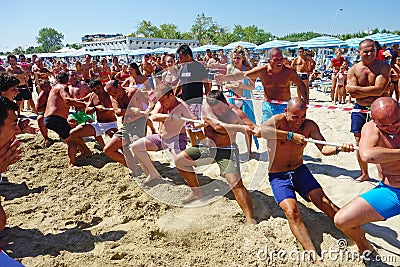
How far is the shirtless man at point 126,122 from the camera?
4480 mm

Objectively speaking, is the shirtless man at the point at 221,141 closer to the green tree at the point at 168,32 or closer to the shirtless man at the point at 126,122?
the shirtless man at the point at 126,122

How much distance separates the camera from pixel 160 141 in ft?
13.7

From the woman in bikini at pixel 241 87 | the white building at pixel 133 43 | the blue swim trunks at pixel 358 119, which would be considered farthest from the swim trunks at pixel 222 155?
the white building at pixel 133 43

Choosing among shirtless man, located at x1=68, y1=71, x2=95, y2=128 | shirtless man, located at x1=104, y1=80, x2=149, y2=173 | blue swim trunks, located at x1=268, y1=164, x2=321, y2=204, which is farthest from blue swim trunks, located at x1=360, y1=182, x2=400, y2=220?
shirtless man, located at x1=68, y1=71, x2=95, y2=128

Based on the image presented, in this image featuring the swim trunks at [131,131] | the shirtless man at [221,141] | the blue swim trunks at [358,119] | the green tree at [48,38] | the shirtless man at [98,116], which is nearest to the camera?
the shirtless man at [221,141]

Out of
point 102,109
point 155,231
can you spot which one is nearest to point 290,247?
point 155,231

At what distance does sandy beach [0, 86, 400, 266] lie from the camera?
272cm

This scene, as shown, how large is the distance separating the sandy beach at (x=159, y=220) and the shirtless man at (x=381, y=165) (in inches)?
17.2

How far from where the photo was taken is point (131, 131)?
182 inches

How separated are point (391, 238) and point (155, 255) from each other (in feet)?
7.13

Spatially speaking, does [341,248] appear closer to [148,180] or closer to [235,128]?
[235,128]

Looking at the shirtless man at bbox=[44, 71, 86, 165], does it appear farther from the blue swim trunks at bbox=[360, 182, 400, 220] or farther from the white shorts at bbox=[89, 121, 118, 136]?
the blue swim trunks at bbox=[360, 182, 400, 220]

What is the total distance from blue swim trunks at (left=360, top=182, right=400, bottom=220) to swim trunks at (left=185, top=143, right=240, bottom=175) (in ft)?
4.54

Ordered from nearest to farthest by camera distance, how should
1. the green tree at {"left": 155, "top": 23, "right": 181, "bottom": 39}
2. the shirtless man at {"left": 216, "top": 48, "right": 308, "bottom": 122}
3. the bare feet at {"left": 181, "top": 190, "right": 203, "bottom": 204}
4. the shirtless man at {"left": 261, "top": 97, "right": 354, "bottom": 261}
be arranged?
the shirtless man at {"left": 261, "top": 97, "right": 354, "bottom": 261}
the bare feet at {"left": 181, "top": 190, "right": 203, "bottom": 204}
the shirtless man at {"left": 216, "top": 48, "right": 308, "bottom": 122}
the green tree at {"left": 155, "top": 23, "right": 181, "bottom": 39}
